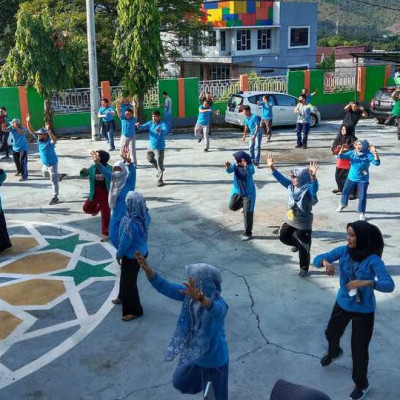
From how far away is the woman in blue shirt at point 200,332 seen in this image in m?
4.21

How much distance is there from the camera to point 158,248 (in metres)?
9.16

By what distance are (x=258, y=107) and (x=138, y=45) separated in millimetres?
4798

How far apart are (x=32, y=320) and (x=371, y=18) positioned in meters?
149

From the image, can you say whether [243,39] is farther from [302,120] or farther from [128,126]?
[128,126]

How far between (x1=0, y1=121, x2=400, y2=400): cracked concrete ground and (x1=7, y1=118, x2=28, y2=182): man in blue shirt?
35 centimetres

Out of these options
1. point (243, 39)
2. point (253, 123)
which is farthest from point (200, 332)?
point (243, 39)

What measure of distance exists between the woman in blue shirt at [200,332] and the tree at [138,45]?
52.5 ft

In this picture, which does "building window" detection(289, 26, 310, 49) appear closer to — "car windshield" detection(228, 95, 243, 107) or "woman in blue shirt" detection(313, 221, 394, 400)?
"car windshield" detection(228, 95, 243, 107)

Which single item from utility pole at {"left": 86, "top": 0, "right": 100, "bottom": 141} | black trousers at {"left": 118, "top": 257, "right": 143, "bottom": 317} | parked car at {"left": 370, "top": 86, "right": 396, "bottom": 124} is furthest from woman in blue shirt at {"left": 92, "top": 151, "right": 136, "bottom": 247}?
parked car at {"left": 370, "top": 86, "right": 396, "bottom": 124}

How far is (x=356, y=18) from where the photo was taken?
456 ft

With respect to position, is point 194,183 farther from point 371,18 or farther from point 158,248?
point 371,18

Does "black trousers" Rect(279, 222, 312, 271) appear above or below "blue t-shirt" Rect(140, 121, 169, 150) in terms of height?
below

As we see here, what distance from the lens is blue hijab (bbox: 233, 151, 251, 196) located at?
8867mm

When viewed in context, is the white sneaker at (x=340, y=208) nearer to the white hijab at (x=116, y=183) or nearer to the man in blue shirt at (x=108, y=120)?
the white hijab at (x=116, y=183)
